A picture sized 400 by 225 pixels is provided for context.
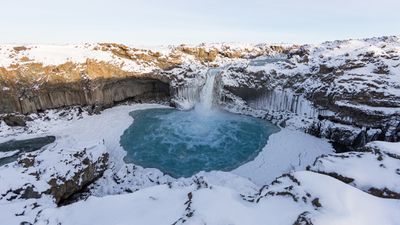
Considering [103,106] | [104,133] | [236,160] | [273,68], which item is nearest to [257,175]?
[236,160]

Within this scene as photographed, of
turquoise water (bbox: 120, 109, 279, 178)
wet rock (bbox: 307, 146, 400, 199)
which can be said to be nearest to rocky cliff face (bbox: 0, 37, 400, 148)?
turquoise water (bbox: 120, 109, 279, 178)

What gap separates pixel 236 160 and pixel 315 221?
13.1 m

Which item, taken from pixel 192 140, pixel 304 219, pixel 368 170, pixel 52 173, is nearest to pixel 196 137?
pixel 192 140

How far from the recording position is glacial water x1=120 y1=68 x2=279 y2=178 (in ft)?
67.5

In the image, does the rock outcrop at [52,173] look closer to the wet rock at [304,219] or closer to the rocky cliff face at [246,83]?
the rocky cliff face at [246,83]

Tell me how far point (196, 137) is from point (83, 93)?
42.2ft

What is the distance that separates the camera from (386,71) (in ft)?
77.6

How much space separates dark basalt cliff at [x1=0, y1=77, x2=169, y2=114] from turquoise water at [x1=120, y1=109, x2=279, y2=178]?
390 centimetres

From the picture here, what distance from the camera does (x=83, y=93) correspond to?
2980 centimetres

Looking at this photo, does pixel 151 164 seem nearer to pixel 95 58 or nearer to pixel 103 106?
pixel 103 106

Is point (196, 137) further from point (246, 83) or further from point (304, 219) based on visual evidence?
point (304, 219)

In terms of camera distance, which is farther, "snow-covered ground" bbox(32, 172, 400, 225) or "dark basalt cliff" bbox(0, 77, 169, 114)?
"dark basalt cliff" bbox(0, 77, 169, 114)

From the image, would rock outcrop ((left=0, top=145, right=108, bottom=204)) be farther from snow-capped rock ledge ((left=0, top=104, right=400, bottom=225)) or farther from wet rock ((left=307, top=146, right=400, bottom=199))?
wet rock ((left=307, top=146, right=400, bottom=199))

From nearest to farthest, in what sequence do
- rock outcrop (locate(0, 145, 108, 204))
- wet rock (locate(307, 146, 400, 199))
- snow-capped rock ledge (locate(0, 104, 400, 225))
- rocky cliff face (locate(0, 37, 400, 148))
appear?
snow-capped rock ledge (locate(0, 104, 400, 225)), wet rock (locate(307, 146, 400, 199)), rock outcrop (locate(0, 145, 108, 204)), rocky cliff face (locate(0, 37, 400, 148))
